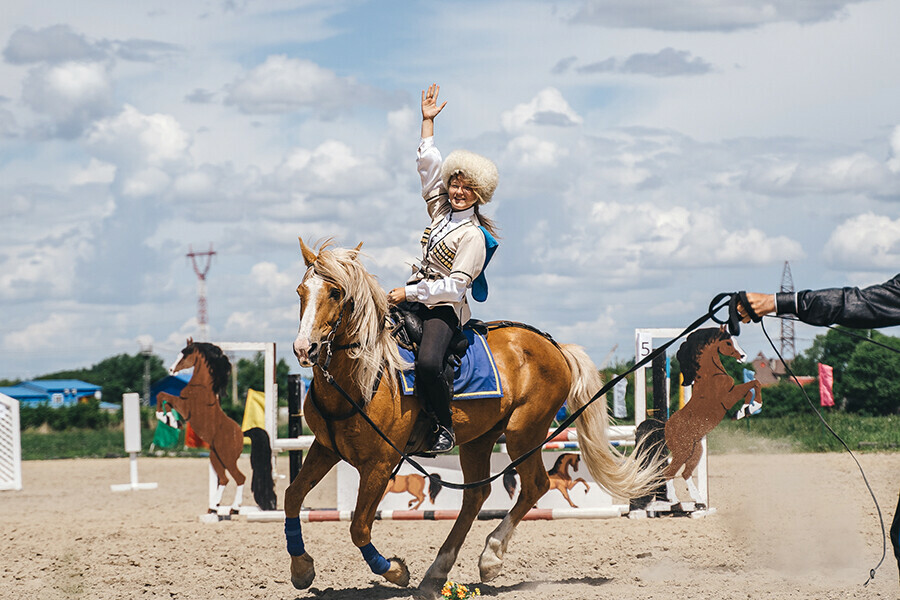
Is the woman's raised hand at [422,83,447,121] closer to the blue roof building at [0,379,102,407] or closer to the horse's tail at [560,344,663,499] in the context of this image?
the horse's tail at [560,344,663,499]

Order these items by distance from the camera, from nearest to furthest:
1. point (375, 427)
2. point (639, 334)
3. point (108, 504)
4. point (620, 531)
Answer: point (375, 427)
point (620, 531)
point (639, 334)
point (108, 504)

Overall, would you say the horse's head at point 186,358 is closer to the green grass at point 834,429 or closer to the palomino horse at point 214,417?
the palomino horse at point 214,417

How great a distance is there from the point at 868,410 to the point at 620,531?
10.0 meters

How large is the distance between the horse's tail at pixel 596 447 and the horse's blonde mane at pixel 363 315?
5.47 feet

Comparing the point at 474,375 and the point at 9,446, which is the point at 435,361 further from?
the point at 9,446

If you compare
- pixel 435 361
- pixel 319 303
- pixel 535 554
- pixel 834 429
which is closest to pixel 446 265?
pixel 435 361

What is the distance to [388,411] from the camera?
5.41 m

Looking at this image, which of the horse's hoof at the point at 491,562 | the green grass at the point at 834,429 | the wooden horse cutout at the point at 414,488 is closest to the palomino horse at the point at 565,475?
the wooden horse cutout at the point at 414,488

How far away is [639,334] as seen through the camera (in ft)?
28.9

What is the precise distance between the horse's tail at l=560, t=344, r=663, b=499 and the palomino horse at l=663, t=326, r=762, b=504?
187 centimetres

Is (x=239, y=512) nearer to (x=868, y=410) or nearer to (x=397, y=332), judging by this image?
(x=397, y=332)

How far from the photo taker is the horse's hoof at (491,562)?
20.0 ft

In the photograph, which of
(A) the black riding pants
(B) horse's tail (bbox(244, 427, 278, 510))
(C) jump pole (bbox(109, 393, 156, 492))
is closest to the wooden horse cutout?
(B) horse's tail (bbox(244, 427, 278, 510))

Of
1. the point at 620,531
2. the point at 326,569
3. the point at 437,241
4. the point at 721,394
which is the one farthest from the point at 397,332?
the point at 721,394
